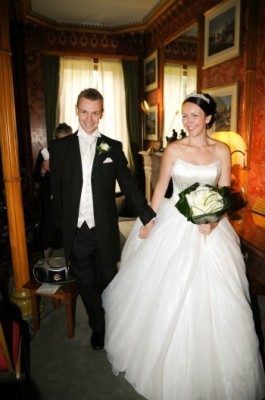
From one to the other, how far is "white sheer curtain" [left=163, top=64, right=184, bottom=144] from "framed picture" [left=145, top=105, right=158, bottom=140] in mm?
278

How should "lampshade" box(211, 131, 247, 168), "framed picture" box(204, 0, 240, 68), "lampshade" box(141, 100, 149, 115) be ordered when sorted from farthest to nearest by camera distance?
1. "lampshade" box(141, 100, 149, 115)
2. "framed picture" box(204, 0, 240, 68)
3. "lampshade" box(211, 131, 247, 168)

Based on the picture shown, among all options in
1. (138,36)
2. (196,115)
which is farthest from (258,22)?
(138,36)

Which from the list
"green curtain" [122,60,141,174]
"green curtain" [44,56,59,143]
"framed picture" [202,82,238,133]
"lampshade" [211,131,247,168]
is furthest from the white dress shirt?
"green curtain" [122,60,141,174]

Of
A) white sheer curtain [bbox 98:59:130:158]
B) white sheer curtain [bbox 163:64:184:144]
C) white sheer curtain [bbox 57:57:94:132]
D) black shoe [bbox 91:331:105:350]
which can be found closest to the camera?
black shoe [bbox 91:331:105:350]

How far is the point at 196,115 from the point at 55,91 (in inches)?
226

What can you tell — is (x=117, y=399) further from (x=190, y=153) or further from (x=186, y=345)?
(x=190, y=153)

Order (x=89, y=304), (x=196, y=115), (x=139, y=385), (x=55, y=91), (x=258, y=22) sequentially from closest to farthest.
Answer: (x=139, y=385) < (x=196, y=115) < (x=89, y=304) < (x=258, y=22) < (x=55, y=91)

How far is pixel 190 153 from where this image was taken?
2488mm

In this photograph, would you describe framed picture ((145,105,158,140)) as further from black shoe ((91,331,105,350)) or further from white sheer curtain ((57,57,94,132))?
black shoe ((91,331,105,350))

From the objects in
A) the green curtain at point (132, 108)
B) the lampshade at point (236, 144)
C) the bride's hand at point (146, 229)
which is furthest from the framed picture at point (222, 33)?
the green curtain at point (132, 108)

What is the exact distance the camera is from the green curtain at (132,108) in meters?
7.61

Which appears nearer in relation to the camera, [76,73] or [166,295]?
[166,295]

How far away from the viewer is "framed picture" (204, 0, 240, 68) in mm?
3967

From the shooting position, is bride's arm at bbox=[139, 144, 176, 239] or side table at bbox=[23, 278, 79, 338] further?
side table at bbox=[23, 278, 79, 338]
